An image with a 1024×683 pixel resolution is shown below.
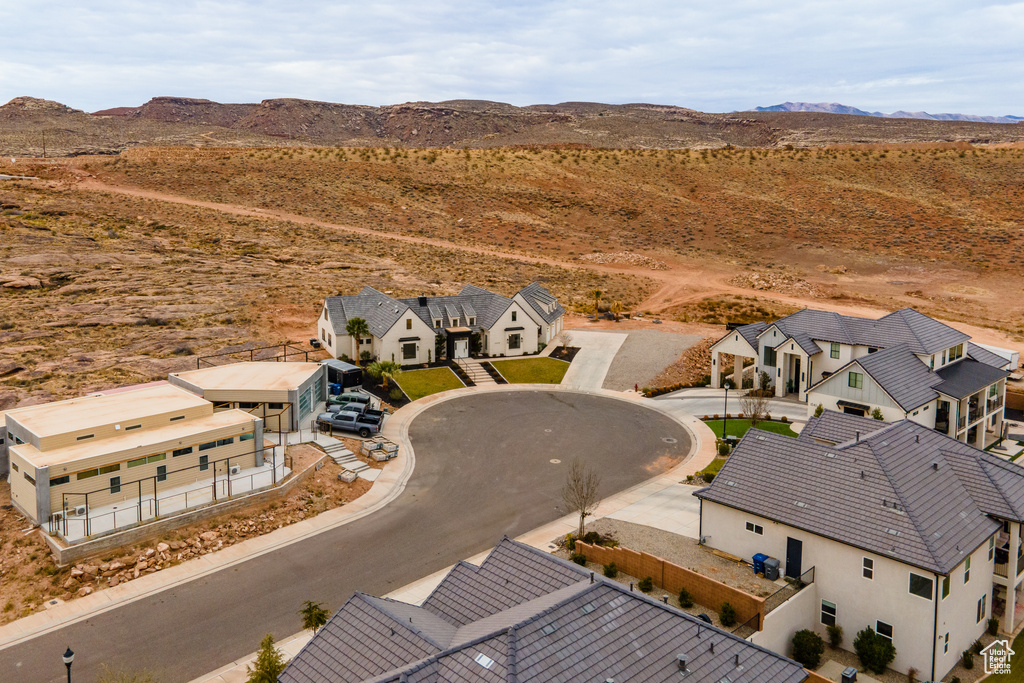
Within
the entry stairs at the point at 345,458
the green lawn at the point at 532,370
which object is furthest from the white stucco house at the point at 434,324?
the entry stairs at the point at 345,458

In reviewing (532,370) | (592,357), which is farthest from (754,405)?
(532,370)

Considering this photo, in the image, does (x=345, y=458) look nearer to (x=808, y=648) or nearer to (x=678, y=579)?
(x=678, y=579)

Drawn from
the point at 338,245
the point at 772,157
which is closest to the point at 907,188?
the point at 772,157

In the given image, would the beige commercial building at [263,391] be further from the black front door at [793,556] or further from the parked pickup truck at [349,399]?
the black front door at [793,556]

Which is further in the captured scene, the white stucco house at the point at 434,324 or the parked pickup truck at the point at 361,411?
the white stucco house at the point at 434,324

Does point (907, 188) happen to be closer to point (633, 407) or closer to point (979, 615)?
point (633, 407)

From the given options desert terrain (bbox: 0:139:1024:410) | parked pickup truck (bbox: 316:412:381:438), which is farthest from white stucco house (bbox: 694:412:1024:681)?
desert terrain (bbox: 0:139:1024:410)

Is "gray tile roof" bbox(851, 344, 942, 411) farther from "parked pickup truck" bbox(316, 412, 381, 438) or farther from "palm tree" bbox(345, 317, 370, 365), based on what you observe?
"palm tree" bbox(345, 317, 370, 365)
